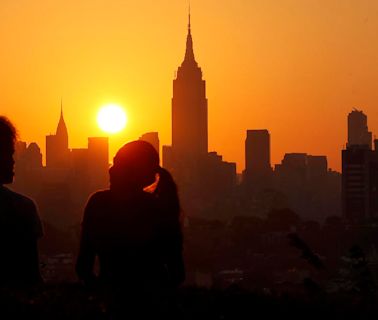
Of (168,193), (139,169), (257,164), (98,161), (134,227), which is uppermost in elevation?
(139,169)

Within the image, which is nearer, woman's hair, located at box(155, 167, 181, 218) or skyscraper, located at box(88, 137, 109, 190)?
woman's hair, located at box(155, 167, 181, 218)

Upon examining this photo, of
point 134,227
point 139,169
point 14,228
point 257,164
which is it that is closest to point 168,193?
point 139,169

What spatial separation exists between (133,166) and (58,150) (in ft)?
597

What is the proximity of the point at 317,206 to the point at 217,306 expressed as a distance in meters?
160

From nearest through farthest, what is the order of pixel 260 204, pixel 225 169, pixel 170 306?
pixel 170 306, pixel 260 204, pixel 225 169

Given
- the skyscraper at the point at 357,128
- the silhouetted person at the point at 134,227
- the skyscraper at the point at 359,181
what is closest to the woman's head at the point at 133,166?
the silhouetted person at the point at 134,227

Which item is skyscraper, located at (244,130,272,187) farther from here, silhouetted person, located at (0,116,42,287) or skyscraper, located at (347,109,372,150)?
silhouetted person, located at (0,116,42,287)

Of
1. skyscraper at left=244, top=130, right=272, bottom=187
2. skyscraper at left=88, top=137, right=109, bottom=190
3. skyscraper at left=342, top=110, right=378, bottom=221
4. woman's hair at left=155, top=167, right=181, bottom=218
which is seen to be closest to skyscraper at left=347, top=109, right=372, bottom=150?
skyscraper at left=244, top=130, right=272, bottom=187

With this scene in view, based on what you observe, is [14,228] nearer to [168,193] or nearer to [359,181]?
[168,193]

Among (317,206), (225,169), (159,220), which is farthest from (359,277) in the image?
(225,169)

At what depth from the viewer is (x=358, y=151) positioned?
140750 millimetres

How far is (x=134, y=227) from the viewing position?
720 centimetres

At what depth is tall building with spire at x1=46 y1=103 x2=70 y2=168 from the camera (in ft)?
584

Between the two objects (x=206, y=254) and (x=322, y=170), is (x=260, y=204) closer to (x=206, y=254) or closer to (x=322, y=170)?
(x=322, y=170)
